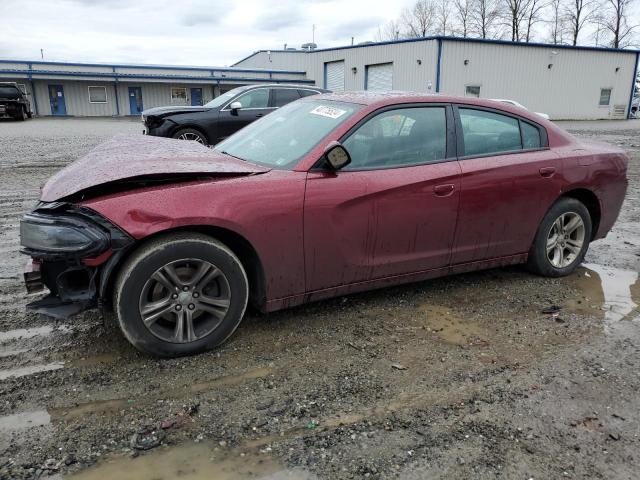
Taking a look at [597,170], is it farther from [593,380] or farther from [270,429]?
[270,429]

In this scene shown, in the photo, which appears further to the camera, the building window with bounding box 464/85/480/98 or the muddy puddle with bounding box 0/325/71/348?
the building window with bounding box 464/85/480/98

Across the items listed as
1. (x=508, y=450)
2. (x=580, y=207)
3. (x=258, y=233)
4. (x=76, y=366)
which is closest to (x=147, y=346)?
(x=76, y=366)

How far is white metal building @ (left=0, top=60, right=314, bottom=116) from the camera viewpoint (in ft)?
123

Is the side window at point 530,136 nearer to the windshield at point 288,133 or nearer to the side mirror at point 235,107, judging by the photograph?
the windshield at point 288,133

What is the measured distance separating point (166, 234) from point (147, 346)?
2.22ft

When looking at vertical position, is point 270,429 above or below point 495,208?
below

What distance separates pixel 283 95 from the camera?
1188 centimetres

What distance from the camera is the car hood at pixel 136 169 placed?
2973mm

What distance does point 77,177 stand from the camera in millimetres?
3178

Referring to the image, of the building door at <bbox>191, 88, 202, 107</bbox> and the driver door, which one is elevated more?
the building door at <bbox>191, 88, 202, 107</bbox>

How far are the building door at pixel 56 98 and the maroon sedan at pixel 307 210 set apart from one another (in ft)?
130

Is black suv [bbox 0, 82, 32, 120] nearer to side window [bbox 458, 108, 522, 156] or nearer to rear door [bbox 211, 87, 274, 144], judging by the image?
rear door [bbox 211, 87, 274, 144]

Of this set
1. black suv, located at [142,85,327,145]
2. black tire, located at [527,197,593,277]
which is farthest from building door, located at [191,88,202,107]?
black tire, located at [527,197,593,277]

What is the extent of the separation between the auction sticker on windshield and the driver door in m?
0.23
